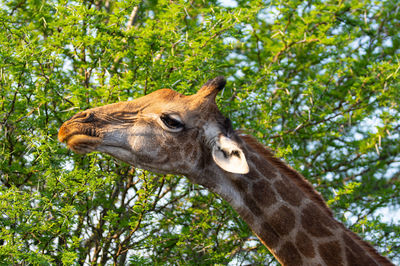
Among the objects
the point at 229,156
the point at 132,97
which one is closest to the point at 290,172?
the point at 229,156

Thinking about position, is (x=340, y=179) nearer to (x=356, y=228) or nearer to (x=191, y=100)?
(x=356, y=228)

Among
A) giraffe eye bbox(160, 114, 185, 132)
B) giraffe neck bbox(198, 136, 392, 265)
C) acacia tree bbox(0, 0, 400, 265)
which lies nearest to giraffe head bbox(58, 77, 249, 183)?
giraffe eye bbox(160, 114, 185, 132)

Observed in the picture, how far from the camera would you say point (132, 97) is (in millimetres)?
9453

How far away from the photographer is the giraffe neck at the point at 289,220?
17.3 ft

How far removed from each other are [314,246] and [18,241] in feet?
14.8

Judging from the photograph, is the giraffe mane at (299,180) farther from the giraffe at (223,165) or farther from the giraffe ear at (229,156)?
the giraffe ear at (229,156)

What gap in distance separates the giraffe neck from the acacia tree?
9.27 feet

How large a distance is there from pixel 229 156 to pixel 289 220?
3.02 ft

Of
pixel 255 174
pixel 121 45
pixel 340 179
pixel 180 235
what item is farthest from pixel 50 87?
pixel 340 179

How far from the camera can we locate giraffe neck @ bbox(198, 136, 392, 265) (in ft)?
17.3

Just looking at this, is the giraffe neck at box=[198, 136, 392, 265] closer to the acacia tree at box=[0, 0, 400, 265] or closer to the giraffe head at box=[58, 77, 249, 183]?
the giraffe head at box=[58, 77, 249, 183]

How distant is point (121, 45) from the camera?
9.20 metres

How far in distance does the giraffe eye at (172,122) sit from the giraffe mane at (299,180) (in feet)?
2.62

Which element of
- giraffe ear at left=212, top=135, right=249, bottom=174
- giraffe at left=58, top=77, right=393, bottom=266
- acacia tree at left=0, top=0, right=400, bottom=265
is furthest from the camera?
acacia tree at left=0, top=0, right=400, bottom=265
